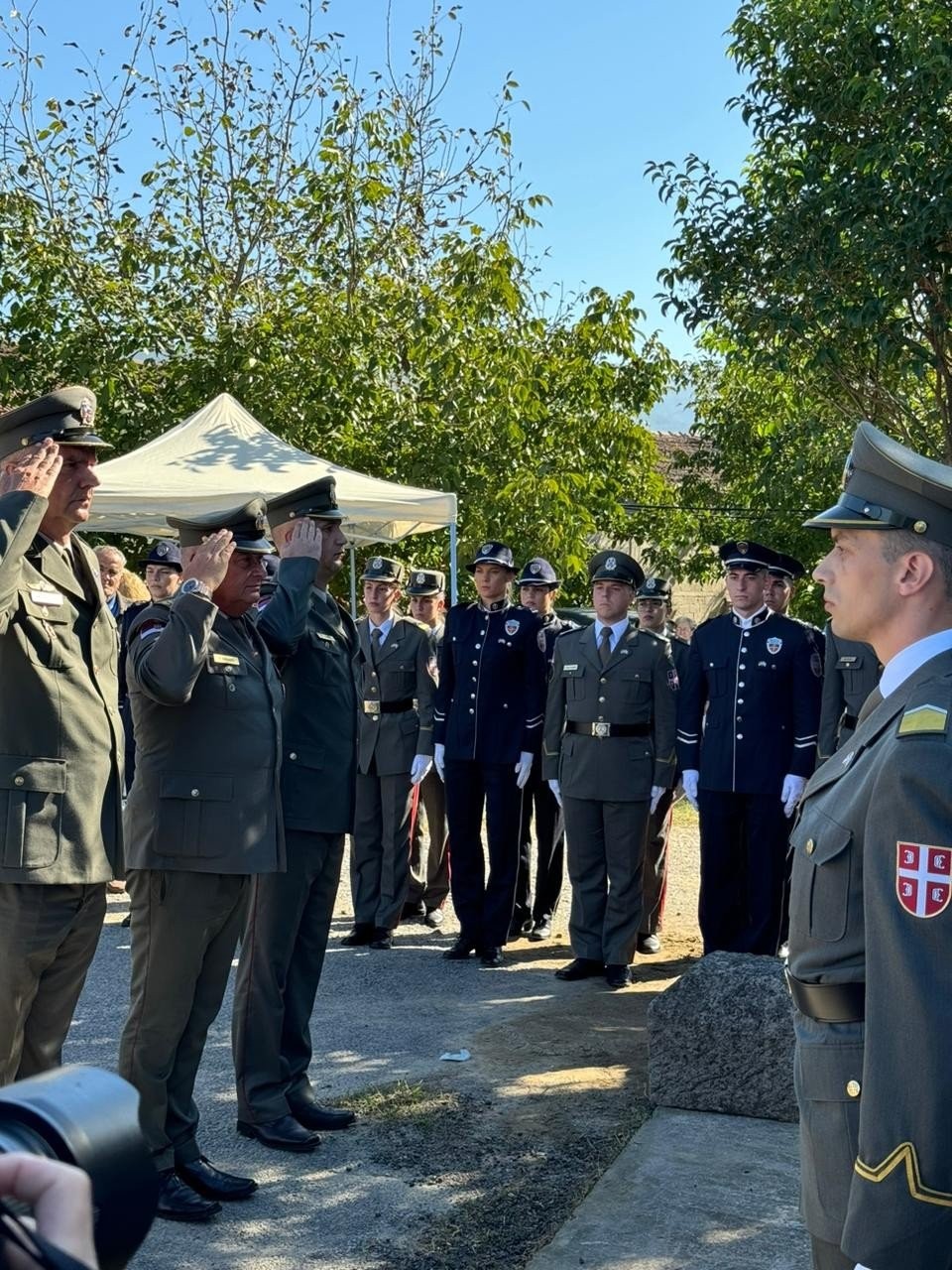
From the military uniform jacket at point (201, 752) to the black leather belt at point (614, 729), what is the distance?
3.43 m

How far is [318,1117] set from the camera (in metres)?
5.04

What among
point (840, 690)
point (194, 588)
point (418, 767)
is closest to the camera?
point (194, 588)

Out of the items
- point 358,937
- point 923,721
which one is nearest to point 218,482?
point 358,937

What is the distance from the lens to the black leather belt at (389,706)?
28.6ft

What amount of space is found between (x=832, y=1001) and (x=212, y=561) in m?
2.51

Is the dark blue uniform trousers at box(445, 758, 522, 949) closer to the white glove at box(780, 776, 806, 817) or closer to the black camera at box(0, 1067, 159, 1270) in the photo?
the white glove at box(780, 776, 806, 817)

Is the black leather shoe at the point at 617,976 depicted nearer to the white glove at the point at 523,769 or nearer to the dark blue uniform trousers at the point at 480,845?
the dark blue uniform trousers at the point at 480,845

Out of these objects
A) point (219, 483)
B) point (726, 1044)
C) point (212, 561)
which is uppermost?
point (219, 483)

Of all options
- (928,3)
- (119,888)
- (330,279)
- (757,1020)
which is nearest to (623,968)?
(757,1020)

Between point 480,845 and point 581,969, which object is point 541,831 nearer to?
point 480,845

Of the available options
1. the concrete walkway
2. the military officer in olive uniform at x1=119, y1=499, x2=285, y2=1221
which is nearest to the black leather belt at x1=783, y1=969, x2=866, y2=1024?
the concrete walkway

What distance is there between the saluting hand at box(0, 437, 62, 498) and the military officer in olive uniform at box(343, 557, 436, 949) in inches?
175

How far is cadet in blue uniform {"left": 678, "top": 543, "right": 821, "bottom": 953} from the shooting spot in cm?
734

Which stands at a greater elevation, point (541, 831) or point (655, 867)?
point (541, 831)
